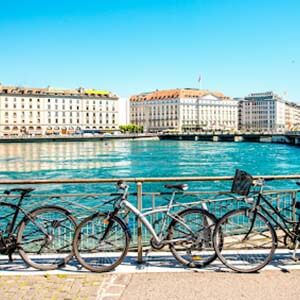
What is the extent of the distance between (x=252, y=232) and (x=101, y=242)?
2.07 m

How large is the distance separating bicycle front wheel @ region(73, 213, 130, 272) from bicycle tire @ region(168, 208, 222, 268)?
676mm

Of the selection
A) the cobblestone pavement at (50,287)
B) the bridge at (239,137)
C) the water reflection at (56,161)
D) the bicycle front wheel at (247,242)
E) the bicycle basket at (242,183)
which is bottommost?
the water reflection at (56,161)

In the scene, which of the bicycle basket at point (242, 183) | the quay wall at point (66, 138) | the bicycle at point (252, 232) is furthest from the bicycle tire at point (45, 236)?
the quay wall at point (66, 138)

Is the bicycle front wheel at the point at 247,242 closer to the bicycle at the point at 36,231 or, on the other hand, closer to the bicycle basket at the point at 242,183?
the bicycle basket at the point at 242,183

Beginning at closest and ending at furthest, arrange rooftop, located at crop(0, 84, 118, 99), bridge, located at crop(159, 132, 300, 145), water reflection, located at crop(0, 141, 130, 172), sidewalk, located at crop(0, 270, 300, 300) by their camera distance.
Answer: sidewalk, located at crop(0, 270, 300, 300)
water reflection, located at crop(0, 141, 130, 172)
bridge, located at crop(159, 132, 300, 145)
rooftop, located at crop(0, 84, 118, 99)

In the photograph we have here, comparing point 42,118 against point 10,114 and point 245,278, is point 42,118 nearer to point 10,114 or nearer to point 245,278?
point 10,114

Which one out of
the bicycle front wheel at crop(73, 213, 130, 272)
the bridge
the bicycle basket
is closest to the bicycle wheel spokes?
the bicycle basket

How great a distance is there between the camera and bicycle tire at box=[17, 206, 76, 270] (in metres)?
6.00

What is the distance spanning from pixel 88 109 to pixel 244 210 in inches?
6480

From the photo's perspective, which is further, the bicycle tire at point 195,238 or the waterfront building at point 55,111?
the waterfront building at point 55,111

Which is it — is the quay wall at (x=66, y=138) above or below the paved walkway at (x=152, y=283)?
below

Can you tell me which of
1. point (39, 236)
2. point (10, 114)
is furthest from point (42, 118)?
point (39, 236)

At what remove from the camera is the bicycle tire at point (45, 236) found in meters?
6.00

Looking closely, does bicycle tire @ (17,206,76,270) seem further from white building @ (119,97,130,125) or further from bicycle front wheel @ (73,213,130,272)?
white building @ (119,97,130,125)
